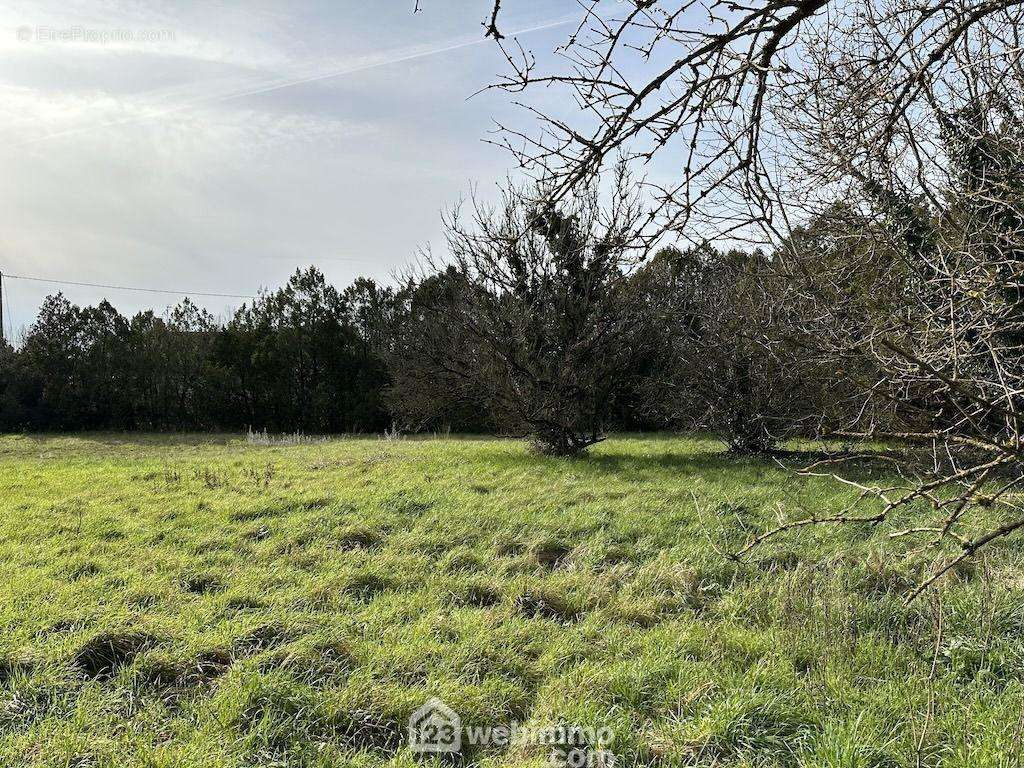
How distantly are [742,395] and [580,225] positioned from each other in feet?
12.9

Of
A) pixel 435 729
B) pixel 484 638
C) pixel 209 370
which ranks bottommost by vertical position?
pixel 435 729

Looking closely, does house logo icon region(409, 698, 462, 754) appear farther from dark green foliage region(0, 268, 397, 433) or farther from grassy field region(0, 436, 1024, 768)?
dark green foliage region(0, 268, 397, 433)

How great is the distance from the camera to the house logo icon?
271 centimetres

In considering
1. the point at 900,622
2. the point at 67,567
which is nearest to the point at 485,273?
the point at 67,567

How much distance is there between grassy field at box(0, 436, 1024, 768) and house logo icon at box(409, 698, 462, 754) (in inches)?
2.2

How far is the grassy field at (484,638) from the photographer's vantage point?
270cm

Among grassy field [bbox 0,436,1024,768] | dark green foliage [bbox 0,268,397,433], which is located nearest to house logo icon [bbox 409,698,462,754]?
grassy field [bbox 0,436,1024,768]

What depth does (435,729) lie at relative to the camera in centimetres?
283

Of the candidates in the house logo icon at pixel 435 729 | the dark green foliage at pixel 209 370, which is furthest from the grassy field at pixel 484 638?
the dark green foliage at pixel 209 370

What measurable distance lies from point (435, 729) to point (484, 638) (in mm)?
747

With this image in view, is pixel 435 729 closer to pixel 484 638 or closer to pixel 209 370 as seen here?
pixel 484 638

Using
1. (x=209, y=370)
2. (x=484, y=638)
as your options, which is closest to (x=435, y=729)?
(x=484, y=638)

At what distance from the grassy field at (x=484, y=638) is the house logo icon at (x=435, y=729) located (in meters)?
0.06

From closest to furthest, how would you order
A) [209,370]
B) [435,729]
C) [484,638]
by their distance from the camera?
[435,729]
[484,638]
[209,370]
